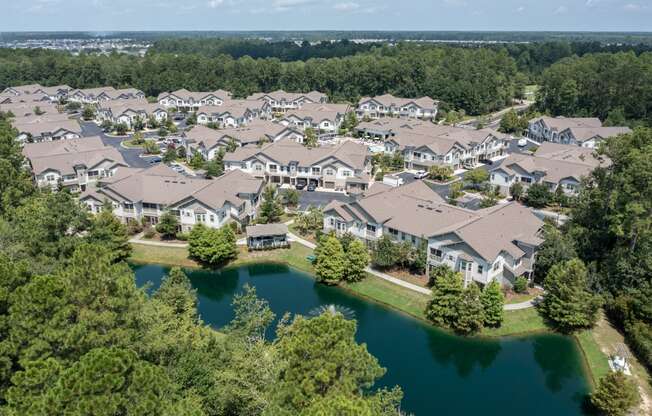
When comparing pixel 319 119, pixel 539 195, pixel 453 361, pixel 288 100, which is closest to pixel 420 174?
pixel 539 195

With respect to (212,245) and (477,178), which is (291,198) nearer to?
(212,245)

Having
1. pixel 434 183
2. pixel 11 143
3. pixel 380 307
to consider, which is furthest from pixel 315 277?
pixel 11 143

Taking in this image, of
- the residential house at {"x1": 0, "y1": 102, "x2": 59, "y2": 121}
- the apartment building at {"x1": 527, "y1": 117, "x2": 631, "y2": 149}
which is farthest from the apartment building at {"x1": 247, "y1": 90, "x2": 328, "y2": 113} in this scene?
the apartment building at {"x1": 527, "y1": 117, "x2": 631, "y2": 149}

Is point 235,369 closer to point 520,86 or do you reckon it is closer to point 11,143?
point 11,143

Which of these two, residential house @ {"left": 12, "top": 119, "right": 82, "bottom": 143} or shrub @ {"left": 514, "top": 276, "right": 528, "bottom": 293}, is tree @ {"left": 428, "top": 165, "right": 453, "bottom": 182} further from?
residential house @ {"left": 12, "top": 119, "right": 82, "bottom": 143}

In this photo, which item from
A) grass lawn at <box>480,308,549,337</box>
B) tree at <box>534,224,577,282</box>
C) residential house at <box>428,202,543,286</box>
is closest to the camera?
grass lawn at <box>480,308,549,337</box>

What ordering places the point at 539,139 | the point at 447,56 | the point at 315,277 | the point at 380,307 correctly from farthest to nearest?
the point at 447,56 → the point at 539,139 → the point at 315,277 → the point at 380,307
